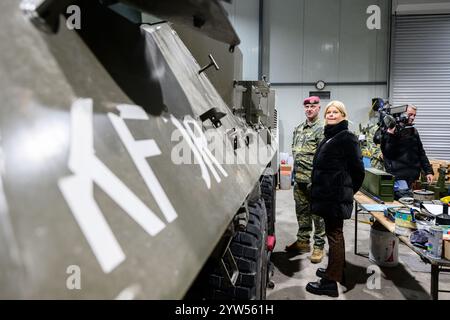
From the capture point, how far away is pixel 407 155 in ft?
18.6

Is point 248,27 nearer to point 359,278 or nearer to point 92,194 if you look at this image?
point 359,278

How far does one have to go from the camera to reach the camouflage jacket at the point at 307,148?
471 centimetres

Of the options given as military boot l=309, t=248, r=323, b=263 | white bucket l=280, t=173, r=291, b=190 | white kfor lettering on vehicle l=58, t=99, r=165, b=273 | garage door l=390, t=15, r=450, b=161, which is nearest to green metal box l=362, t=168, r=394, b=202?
military boot l=309, t=248, r=323, b=263

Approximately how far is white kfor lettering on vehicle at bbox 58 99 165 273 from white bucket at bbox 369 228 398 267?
13.4ft

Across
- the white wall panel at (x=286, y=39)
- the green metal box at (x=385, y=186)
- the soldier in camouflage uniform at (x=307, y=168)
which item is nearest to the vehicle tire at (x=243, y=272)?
the green metal box at (x=385, y=186)

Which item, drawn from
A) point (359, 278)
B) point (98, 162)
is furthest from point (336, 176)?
point (98, 162)

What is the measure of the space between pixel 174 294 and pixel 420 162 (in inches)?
229

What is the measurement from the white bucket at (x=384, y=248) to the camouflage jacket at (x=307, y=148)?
106 cm

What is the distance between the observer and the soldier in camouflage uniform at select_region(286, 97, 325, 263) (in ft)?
15.2

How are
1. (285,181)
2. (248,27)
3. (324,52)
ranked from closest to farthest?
1. (285,181)
2. (324,52)
3. (248,27)

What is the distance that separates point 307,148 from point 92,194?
4198 millimetres

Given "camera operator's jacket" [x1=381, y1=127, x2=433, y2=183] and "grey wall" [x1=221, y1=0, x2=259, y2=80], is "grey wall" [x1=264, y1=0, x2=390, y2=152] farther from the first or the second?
"camera operator's jacket" [x1=381, y1=127, x2=433, y2=183]

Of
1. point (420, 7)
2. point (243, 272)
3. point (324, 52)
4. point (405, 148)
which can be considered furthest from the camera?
point (324, 52)
